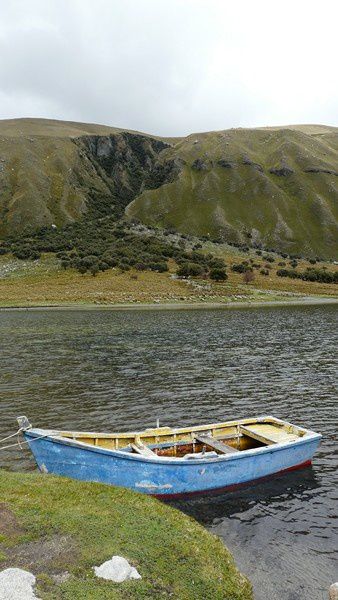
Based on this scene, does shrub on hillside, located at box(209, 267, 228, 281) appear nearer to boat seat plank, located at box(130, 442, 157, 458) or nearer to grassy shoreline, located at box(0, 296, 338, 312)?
grassy shoreline, located at box(0, 296, 338, 312)

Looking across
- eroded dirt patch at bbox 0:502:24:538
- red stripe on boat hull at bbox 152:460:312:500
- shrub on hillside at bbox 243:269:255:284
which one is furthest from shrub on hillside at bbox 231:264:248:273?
eroded dirt patch at bbox 0:502:24:538

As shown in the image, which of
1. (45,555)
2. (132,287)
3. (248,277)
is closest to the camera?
(45,555)

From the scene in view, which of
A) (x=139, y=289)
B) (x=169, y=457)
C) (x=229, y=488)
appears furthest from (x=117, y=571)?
(x=139, y=289)

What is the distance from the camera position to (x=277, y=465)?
17.5m

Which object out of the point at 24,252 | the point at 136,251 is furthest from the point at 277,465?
the point at 24,252

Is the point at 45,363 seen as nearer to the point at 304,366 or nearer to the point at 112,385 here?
the point at 112,385

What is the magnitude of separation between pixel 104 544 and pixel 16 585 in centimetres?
239

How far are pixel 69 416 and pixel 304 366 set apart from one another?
69.7 feet

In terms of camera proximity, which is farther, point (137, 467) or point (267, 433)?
point (267, 433)

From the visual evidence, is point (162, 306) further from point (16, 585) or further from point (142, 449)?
point (16, 585)

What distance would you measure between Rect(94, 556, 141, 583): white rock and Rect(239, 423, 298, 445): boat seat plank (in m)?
9.52

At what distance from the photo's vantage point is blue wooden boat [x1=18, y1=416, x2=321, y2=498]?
14883 millimetres

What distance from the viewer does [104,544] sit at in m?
10.9

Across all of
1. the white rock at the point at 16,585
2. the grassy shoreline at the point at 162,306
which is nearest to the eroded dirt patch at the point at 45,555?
the white rock at the point at 16,585
